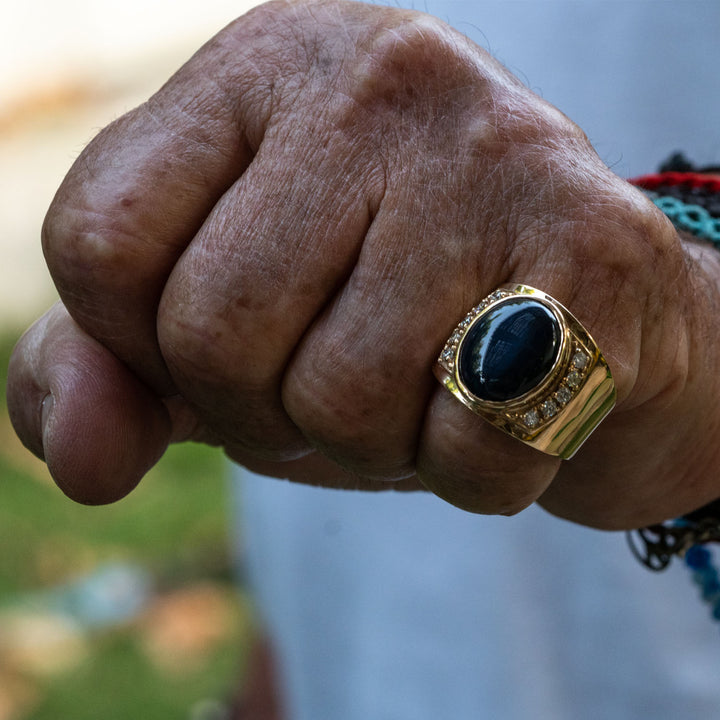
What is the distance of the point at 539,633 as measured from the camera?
1.30m

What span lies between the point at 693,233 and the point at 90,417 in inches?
21.3

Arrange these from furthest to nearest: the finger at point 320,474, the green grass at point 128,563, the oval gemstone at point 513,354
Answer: the green grass at point 128,563, the finger at point 320,474, the oval gemstone at point 513,354

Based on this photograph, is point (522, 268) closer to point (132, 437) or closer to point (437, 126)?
point (437, 126)

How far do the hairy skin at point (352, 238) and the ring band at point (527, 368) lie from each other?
0.07 ft

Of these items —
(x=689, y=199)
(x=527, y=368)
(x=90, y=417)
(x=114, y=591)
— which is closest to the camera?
(x=527, y=368)

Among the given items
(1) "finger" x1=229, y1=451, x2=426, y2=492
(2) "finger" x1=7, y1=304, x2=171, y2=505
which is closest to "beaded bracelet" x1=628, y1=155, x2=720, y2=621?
(1) "finger" x1=229, y1=451, x2=426, y2=492

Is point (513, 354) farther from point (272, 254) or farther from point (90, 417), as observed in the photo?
point (90, 417)

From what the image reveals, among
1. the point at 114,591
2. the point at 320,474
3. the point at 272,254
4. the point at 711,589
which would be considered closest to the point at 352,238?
the point at 272,254

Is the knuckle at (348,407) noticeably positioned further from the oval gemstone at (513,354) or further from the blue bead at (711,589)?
the blue bead at (711,589)

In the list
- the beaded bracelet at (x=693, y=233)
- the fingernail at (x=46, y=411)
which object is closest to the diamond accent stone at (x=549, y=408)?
the beaded bracelet at (x=693, y=233)

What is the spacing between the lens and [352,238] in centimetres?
65

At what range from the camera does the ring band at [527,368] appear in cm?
61

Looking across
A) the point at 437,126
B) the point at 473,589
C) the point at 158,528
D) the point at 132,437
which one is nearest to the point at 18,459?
the point at 158,528

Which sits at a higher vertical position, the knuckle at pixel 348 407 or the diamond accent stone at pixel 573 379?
the diamond accent stone at pixel 573 379
